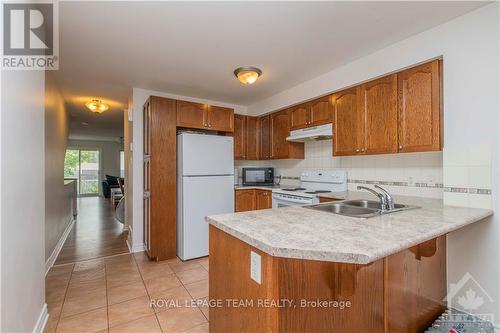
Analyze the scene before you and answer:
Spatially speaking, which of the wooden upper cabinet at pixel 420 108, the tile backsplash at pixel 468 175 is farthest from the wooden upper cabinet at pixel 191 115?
the tile backsplash at pixel 468 175

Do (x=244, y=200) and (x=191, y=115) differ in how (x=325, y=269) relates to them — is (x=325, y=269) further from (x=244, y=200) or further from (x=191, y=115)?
(x=191, y=115)

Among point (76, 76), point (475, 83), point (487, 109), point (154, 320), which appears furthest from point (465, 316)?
point (76, 76)

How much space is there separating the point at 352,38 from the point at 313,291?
6.96 feet

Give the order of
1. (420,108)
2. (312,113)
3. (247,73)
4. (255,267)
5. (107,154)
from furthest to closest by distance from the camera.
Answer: (107,154), (312,113), (247,73), (420,108), (255,267)

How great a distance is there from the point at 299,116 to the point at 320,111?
0.41 m

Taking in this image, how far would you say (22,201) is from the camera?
139cm

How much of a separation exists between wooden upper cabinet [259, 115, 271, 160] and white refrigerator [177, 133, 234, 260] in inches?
36.1

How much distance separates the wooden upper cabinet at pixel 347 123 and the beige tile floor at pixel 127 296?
6.94 ft

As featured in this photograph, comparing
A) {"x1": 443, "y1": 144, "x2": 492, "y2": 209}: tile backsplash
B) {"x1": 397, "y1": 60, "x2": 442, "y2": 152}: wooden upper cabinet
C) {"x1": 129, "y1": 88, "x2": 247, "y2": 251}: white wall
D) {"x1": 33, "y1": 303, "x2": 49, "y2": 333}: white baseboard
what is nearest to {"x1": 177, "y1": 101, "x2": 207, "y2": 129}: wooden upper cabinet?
{"x1": 129, "y1": 88, "x2": 247, "y2": 251}: white wall

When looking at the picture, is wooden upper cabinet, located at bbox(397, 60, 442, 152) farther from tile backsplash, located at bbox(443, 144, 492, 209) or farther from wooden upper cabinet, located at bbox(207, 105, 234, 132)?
wooden upper cabinet, located at bbox(207, 105, 234, 132)

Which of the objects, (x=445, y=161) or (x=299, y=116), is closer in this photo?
(x=445, y=161)

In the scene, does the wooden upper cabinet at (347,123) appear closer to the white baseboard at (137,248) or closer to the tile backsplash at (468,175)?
the tile backsplash at (468,175)

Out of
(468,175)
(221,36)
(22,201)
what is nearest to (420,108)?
(468,175)

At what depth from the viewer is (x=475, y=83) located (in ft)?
5.89
